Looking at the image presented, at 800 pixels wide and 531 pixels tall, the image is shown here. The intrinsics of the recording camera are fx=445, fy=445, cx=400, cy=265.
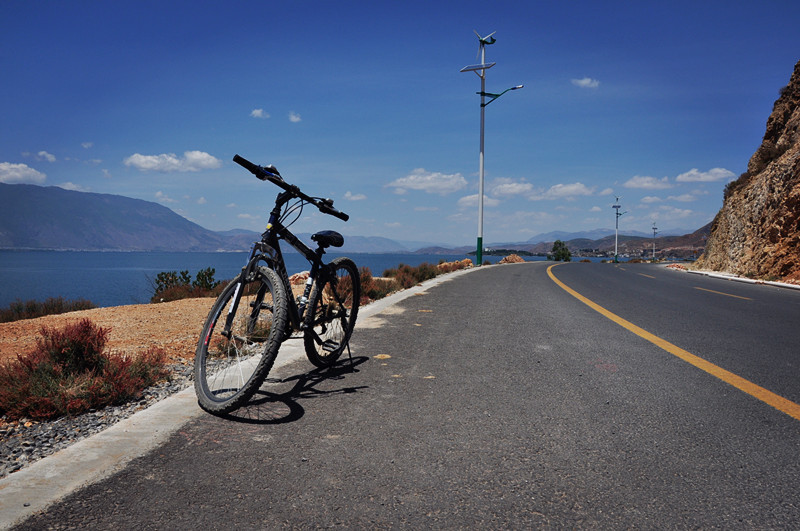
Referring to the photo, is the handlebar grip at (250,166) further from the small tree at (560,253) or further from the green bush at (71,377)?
the small tree at (560,253)

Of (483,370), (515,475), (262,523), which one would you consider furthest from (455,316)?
(262,523)

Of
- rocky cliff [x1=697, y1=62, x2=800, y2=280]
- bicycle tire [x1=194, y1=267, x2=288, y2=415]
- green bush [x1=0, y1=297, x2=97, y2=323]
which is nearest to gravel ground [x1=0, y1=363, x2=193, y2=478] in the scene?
bicycle tire [x1=194, y1=267, x2=288, y2=415]

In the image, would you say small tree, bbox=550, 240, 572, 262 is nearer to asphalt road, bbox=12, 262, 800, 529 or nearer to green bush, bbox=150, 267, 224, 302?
green bush, bbox=150, 267, 224, 302

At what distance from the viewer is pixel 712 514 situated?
1.81 meters

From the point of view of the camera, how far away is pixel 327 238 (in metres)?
3.99

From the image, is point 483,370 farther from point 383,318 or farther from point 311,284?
point 383,318

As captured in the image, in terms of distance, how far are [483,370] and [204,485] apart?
2639 millimetres

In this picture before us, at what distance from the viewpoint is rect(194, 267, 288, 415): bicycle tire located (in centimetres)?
290

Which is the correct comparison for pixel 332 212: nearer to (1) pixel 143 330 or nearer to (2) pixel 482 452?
(2) pixel 482 452

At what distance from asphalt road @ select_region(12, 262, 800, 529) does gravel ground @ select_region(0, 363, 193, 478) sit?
0.62 metres

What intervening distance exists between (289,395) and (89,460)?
137 cm

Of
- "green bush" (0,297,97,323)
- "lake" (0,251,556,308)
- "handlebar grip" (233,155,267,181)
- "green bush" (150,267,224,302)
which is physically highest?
"handlebar grip" (233,155,267,181)

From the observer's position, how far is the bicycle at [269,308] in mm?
3033

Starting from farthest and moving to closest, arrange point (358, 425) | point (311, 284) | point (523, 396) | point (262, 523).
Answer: point (311, 284), point (523, 396), point (358, 425), point (262, 523)
